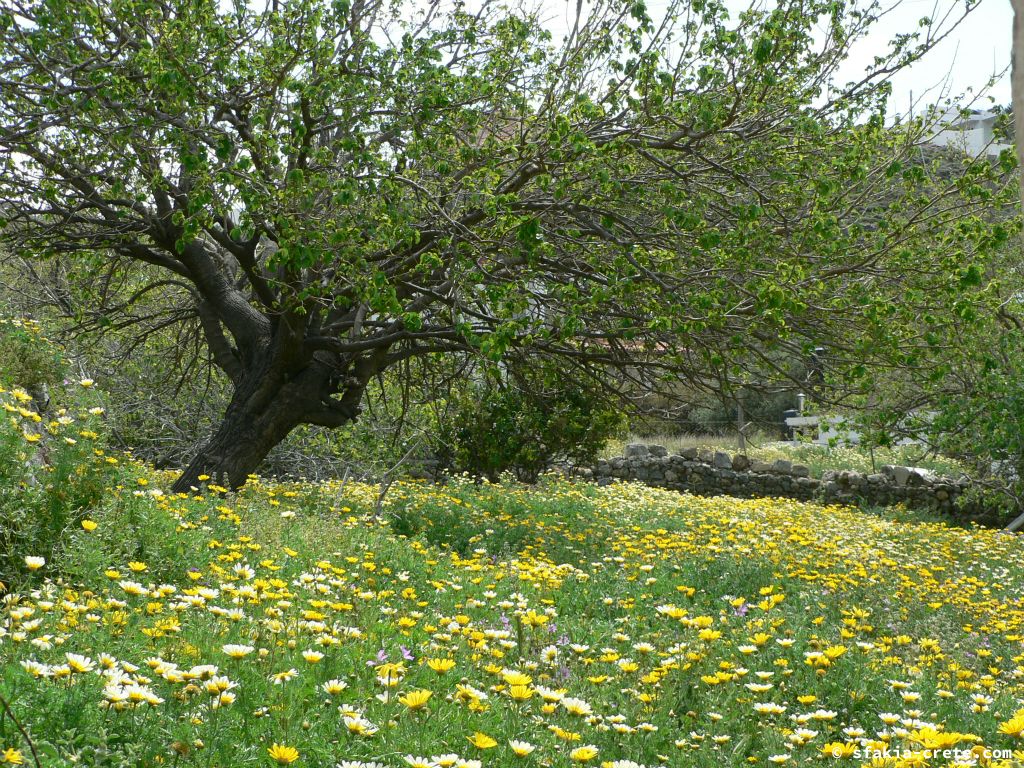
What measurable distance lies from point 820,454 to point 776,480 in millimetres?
4869

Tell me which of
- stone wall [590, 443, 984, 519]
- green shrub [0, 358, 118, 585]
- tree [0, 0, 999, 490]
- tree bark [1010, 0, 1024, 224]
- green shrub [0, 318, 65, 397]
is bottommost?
stone wall [590, 443, 984, 519]

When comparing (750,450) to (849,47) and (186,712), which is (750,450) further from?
(186,712)

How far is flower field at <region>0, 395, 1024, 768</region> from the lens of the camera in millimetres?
2480

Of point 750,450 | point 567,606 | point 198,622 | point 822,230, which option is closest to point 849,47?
point 822,230

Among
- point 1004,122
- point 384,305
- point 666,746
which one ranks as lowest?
point 666,746

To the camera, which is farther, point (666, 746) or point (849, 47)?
point (849, 47)

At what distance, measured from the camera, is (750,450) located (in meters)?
22.4

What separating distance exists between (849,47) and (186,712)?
21.1ft

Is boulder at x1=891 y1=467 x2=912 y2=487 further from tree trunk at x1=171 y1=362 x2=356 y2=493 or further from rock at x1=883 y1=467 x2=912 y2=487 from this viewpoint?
tree trunk at x1=171 y1=362 x2=356 y2=493

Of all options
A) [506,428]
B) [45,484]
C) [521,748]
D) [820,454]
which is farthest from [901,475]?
[521,748]

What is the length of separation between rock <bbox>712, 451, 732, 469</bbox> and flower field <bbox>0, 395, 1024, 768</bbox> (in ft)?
33.5

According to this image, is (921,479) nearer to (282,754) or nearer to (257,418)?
(257,418)

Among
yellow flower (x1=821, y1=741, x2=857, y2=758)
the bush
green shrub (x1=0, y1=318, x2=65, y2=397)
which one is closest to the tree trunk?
green shrub (x1=0, y1=318, x2=65, y2=397)

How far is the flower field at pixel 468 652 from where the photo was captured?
2480 mm
